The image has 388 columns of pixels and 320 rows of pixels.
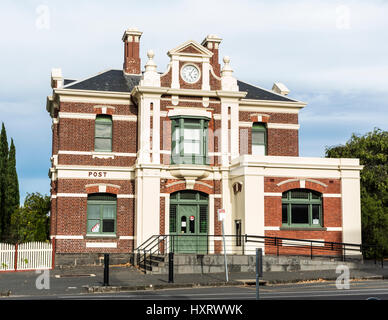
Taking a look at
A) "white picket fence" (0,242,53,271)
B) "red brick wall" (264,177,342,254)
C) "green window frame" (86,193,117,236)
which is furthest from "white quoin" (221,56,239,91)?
"white picket fence" (0,242,53,271)

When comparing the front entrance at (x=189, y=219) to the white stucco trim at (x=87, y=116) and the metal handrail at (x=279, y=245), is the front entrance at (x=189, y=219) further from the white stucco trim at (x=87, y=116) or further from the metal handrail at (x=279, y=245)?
the white stucco trim at (x=87, y=116)

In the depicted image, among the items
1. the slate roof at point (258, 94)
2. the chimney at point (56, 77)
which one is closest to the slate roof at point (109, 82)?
the chimney at point (56, 77)

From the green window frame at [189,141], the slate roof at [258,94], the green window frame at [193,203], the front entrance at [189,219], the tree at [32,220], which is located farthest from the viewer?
the tree at [32,220]

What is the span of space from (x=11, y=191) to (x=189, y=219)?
17.5 m

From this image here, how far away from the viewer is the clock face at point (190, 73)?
98.8 ft

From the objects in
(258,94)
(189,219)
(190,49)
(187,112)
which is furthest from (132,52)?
(189,219)

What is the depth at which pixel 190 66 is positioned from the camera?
30281 mm

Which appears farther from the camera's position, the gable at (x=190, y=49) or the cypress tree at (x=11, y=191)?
the cypress tree at (x=11, y=191)

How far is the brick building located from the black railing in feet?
1.20

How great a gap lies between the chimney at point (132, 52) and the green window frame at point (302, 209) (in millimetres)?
11910

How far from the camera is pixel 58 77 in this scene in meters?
32.7

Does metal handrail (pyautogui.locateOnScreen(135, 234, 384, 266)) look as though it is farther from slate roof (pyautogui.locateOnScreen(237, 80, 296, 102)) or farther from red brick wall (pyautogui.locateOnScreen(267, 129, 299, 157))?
slate roof (pyautogui.locateOnScreen(237, 80, 296, 102))
